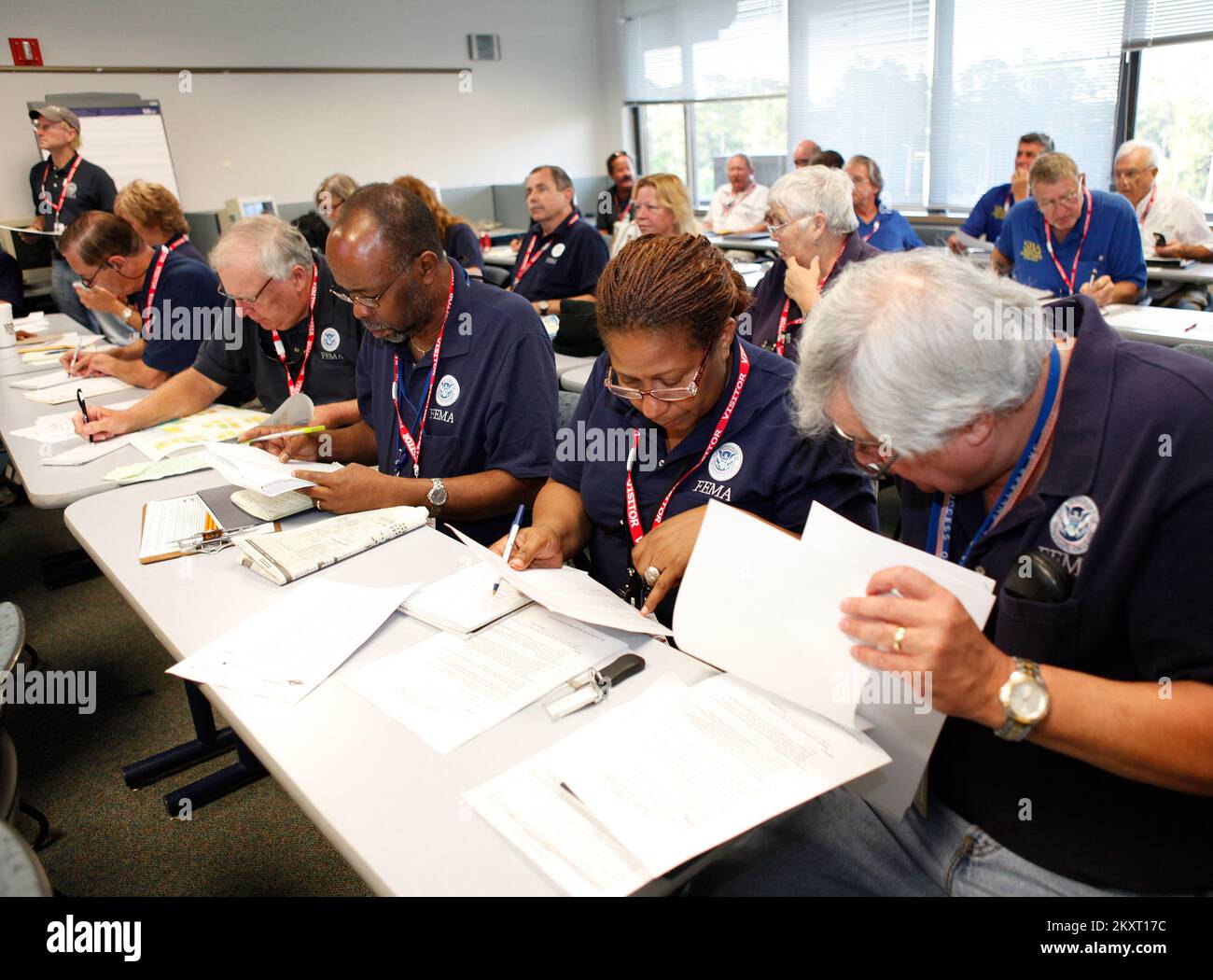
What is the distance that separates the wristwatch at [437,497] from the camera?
2.05m

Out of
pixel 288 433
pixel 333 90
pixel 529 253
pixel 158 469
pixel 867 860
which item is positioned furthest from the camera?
pixel 333 90

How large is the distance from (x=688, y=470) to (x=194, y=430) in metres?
1.79

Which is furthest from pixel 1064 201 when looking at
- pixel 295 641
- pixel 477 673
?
pixel 295 641

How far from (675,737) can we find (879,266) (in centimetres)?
65

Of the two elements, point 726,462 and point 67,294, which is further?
point 67,294

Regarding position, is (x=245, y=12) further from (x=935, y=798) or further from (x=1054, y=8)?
(x=935, y=798)

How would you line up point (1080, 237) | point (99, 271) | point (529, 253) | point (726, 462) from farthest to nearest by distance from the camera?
point (529, 253), point (1080, 237), point (99, 271), point (726, 462)

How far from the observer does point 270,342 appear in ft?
8.99

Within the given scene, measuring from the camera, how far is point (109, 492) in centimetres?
221

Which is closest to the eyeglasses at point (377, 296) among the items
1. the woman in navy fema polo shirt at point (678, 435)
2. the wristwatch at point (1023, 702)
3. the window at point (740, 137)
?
the woman in navy fema polo shirt at point (678, 435)

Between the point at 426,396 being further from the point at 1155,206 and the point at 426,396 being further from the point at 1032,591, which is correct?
the point at 1155,206

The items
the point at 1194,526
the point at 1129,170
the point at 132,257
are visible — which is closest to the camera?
the point at 1194,526

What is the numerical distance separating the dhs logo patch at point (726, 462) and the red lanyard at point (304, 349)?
1.57 meters
